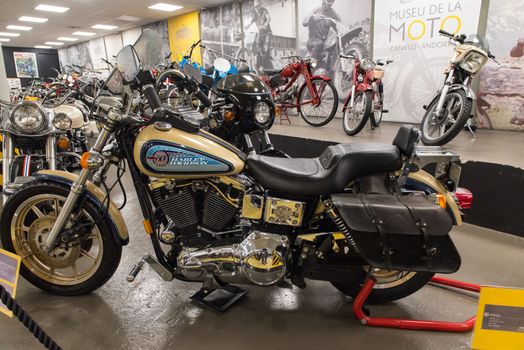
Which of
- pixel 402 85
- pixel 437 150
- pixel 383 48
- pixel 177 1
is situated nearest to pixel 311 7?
pixel 383 48

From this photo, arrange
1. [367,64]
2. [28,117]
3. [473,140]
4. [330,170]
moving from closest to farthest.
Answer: [330,170]
[28,117]
[473,140]
[367,64]

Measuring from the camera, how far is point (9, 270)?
3.89 ft

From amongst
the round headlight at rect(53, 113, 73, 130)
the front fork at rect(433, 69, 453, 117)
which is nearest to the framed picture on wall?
the round headlight at rect(53, 113, 73, 130)

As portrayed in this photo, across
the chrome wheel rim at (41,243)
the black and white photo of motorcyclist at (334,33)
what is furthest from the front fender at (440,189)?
the black and white photo of motorcyclist at (334,33)

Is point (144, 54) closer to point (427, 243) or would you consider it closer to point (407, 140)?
point (407, 140)

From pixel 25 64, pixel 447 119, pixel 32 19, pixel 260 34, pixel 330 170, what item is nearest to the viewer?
pixel 330 170

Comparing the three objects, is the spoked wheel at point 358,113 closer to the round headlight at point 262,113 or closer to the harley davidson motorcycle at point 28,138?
the round headlight at point 262,113

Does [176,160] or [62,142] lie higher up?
[176,160]

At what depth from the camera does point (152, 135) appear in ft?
4.83

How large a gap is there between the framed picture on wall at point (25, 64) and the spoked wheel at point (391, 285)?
20.7 metres

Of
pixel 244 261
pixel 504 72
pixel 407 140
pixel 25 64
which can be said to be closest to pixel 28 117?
pixel 244 261

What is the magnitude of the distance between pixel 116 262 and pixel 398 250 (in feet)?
4.56

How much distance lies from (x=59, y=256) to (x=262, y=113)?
1.73m

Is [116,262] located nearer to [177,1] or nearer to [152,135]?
[152,135]
